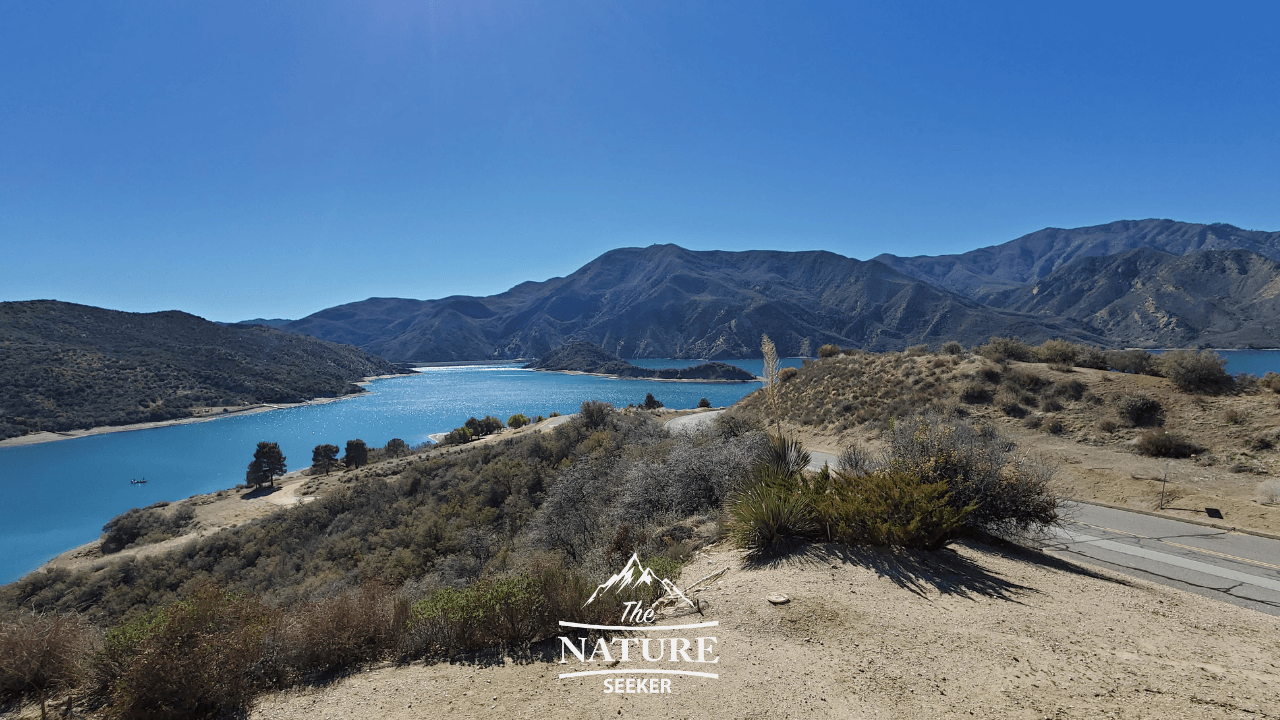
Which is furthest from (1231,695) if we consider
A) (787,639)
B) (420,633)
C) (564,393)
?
(564,393)

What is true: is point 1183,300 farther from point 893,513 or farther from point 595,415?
point 893,513

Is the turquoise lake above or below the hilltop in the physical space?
below

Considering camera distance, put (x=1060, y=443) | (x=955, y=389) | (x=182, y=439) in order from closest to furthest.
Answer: (x=1060, y=443), (x=955, y=389), (x=182, y=439)

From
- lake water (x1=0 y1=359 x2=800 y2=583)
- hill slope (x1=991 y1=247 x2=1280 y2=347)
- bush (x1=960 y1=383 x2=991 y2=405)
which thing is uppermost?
hill slope (x1=991 y1=247 x2=1280 y2=347)

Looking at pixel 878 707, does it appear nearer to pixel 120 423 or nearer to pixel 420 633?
pixel 420 633

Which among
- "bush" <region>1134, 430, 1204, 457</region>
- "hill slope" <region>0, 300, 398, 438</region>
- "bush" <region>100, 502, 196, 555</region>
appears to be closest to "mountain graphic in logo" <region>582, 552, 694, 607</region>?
"bush" <region>1134, 430, 1204, 457</region>

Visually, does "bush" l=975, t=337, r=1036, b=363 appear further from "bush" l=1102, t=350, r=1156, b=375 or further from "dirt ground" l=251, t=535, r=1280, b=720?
"dirt ground" l=251, t=535, r=1280, b=720
